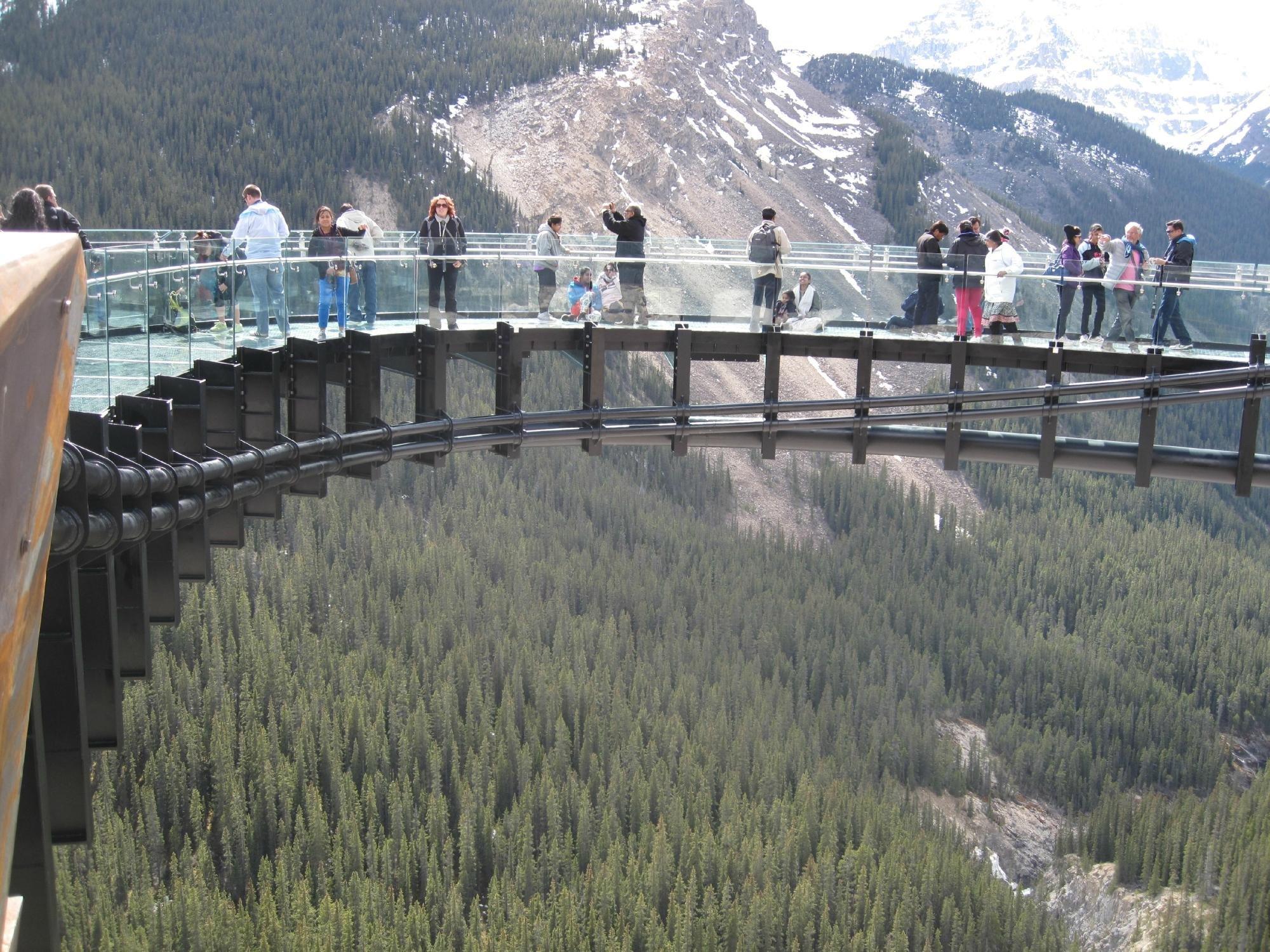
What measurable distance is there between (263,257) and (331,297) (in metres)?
1.50

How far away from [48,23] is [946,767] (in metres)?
88.5

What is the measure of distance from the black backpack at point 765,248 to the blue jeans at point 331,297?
587 cm

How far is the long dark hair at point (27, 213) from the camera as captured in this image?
1545 centimetres

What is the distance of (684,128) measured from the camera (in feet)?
429

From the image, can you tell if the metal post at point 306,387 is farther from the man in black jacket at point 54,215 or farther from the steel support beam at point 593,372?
the steel support beam at point 593,372

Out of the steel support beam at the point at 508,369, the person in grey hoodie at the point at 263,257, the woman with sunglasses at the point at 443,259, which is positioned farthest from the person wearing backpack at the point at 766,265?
the person in grey hoodie at the point at 263,257

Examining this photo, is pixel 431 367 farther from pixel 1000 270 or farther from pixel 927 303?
pixel 1000 270

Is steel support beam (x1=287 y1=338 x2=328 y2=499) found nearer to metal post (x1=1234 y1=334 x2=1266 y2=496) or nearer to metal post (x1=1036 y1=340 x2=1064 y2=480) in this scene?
metal post (x1=1036 y1=340 x2=1064 y2=480)

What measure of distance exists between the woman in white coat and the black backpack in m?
3.03

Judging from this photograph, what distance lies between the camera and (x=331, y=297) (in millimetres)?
20828

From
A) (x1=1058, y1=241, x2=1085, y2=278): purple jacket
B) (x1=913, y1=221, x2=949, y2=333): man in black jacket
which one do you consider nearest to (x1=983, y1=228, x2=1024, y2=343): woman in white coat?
(x1=913, y1=221, x2=949, y2=333): man in black jacket

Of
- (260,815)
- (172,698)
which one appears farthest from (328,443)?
(172,698)

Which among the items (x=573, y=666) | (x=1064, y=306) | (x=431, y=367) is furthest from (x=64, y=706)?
(x=573, y=666)

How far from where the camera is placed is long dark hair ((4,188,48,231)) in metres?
15.4
